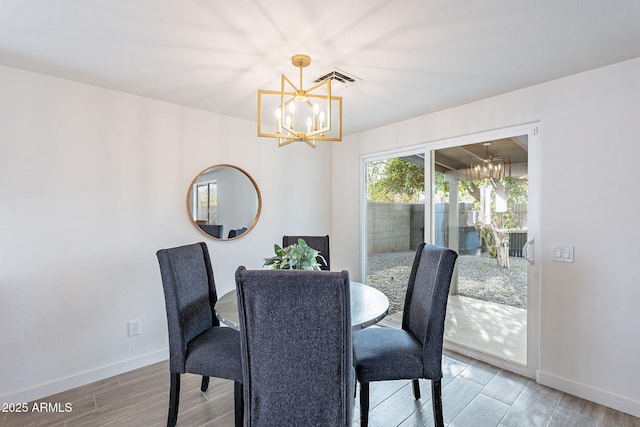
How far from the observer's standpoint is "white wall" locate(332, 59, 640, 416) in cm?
195

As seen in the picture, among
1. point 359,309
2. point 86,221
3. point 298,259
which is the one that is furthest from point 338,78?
point 86,221

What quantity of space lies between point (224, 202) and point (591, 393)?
3258 mm

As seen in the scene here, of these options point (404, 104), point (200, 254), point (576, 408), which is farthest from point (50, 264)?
point (576, 408)

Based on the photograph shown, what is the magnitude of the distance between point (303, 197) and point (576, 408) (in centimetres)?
296

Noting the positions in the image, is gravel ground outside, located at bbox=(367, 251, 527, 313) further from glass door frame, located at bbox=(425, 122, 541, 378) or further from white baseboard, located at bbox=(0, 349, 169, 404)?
white baseboard, located at bbox=(0, 349, 169, 404)

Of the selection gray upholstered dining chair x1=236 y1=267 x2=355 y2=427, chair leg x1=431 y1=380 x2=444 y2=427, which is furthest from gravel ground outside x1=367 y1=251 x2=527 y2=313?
gray upholstered dining chair x1=236 y1=267 x2=355 y2=427

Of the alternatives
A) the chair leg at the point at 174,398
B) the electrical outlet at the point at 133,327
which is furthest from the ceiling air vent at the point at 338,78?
the electrical outlet at the point at 133,327

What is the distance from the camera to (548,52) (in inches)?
73.1

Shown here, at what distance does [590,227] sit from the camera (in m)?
2.09

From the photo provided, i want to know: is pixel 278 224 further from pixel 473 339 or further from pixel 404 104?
pixel 473 339

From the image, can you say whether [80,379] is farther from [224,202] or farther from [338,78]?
[338,78]

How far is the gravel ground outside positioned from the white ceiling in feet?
Result: 4.86

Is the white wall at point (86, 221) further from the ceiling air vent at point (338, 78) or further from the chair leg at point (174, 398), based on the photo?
the ceiling air vent at point (338, 78)

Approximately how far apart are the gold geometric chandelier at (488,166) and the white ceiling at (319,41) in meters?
0.55
